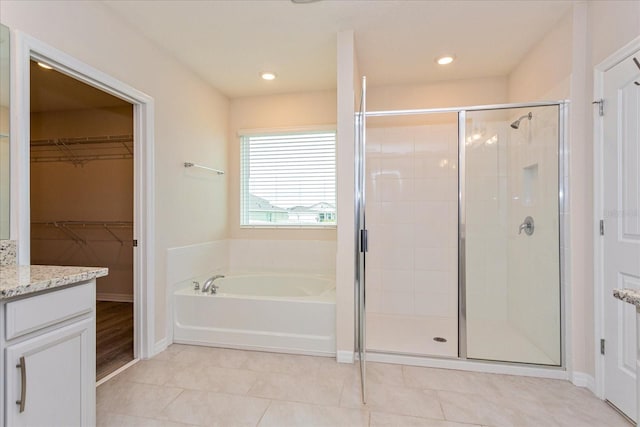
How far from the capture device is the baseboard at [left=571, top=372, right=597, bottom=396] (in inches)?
77.2

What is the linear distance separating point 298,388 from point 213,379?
0.59 m

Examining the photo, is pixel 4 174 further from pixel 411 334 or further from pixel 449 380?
pixel 411 334

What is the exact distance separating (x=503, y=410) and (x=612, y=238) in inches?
45.9

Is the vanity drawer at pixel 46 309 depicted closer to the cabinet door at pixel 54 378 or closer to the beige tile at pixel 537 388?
the cabinet door at pixel 54 378

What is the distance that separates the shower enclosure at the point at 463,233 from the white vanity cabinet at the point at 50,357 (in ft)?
4.41

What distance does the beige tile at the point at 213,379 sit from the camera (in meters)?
1.99

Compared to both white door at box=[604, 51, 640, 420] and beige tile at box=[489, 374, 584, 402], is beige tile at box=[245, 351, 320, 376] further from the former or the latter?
white door at box=[604, 51, 640, 420]

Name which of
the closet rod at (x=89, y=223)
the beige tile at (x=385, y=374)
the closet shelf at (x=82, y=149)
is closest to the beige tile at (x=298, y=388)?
the beige tile at (x=385, y=374)

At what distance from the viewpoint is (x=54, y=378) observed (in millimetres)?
1181

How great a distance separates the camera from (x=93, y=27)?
6.51 feet

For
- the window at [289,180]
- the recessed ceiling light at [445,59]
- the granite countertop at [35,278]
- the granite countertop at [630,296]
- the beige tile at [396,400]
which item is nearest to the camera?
the granite countertop at [630,296]

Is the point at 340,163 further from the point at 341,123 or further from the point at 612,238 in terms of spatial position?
the point at 612,238

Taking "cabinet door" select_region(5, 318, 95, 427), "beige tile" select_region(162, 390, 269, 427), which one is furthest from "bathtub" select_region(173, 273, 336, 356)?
"cabinet door" select_region(5, 318, 95, 427)

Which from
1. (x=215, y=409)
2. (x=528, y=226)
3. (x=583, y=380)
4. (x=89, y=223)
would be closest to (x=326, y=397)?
(x=215, y=409)
